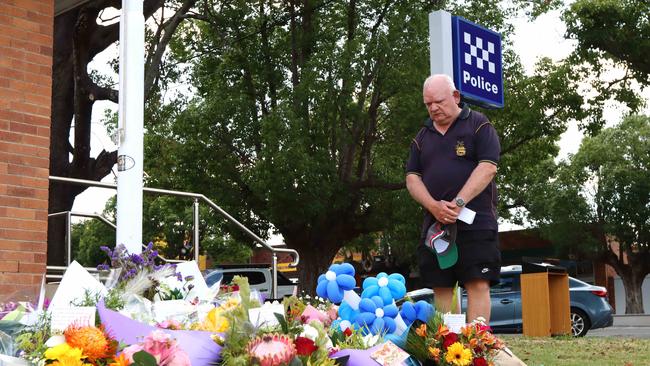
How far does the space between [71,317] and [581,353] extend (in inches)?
321

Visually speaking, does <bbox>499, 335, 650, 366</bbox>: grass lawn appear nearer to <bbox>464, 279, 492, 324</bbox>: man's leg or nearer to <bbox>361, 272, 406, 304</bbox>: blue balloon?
<bbox>464, 279, 492, 324</bbox>: man's leg

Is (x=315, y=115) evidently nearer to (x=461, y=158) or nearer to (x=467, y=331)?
(x=461, y=158)

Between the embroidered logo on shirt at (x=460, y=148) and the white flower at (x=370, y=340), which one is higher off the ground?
the embroidered logo on shirt at (x=460, y=148)

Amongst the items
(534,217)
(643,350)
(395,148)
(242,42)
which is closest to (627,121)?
(534,217)

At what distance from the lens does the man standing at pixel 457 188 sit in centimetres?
431

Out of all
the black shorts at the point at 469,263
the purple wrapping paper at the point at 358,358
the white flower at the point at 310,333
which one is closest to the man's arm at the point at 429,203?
the black shorts at the point at 469,263

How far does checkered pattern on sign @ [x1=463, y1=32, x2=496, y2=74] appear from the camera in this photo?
7.04 metres

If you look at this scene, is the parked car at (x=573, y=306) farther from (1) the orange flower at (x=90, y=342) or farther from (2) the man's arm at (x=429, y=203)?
(1) the orange flower at (x=90, y=342)

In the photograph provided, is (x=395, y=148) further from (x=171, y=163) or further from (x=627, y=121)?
(x=627, y=121)

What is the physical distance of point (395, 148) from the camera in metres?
24.2

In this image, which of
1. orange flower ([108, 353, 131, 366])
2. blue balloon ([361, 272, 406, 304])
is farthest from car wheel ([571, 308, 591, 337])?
orange flower ([108, 353, 131, 366])

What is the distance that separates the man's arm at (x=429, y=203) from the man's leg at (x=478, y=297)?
0.34 metres

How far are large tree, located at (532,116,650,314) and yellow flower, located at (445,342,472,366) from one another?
39.2 meters

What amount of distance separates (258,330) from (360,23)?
70.5 feet
